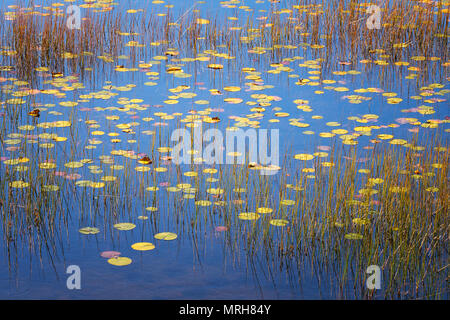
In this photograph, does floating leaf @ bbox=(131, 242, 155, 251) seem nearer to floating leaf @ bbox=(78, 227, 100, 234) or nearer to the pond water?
the pond water

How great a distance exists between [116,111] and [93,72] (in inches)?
44.2

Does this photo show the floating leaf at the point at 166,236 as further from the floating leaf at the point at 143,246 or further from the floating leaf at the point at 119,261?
the floating leaf at the point at 119,261

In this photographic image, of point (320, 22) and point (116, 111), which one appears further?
point (320, 22)

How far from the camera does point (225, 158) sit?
400 cm

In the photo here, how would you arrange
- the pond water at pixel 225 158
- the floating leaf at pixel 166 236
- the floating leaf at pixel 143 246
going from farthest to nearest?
the floating leaf at pixel 166 236 → the floating leaf at pixel 143 246 → the pond water at pixel 225 158

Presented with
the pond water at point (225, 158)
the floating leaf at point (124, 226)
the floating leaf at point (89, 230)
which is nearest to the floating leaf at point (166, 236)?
the pond water at point (225, 158)

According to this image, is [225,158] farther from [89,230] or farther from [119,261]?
[119,261]

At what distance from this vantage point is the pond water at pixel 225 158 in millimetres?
2971

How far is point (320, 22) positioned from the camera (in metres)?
7.20

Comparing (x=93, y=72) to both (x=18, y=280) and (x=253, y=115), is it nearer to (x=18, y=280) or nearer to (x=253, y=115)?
(x=253, y=115)

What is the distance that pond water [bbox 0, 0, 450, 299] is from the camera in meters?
2.97

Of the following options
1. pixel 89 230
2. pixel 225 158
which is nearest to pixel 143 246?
pixel 89 230

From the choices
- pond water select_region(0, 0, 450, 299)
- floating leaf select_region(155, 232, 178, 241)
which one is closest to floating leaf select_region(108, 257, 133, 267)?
pond water select_region(0, 0, 450, 299)

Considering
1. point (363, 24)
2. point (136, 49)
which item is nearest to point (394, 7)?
point (363, 24)
